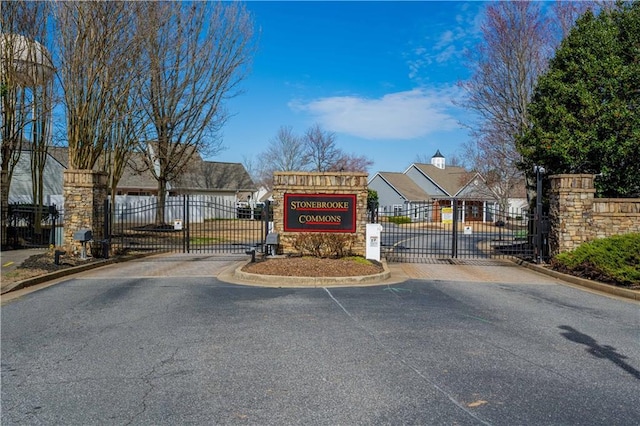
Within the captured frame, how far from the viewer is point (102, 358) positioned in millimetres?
5488

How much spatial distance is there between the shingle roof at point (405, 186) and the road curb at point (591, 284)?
3567 cm

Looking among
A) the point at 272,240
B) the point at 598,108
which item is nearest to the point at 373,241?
the point at 272,240

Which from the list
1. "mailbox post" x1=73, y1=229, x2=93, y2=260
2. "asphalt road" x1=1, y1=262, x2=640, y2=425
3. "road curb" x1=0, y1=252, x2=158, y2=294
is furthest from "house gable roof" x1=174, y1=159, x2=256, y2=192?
A: "asphalt road" x1=1, y1=262, x2=640, y2=425

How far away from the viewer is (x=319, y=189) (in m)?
14.3

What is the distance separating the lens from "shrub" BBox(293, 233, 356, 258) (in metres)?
13.8

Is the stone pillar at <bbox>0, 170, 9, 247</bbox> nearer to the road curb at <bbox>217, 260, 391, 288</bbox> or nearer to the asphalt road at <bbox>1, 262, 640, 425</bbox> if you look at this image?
the asphalt road at <bbox>1, 262, 640, 425</bbox>

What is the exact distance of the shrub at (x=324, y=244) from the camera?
13.8 m

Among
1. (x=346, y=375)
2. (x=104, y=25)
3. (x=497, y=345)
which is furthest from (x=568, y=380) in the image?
(x=104, y=25)

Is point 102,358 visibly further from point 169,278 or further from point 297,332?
point 169,278

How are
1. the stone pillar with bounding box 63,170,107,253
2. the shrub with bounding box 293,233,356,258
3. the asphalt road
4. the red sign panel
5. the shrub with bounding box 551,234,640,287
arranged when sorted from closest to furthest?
the asphalt road, the shrub with bounding box 551,234,640,287, the stone pillar with bounding box 63,170,107,253, the shrub with bounding box 293,233,356,258, the red sign panel

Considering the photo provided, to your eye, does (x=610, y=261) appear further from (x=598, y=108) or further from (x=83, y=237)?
(x=83, y=237)

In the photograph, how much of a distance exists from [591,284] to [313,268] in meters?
6.30

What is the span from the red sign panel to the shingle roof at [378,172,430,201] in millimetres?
35436

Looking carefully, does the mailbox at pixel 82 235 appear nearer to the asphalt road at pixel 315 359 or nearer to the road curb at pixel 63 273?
the road curb at pixel 63 273
